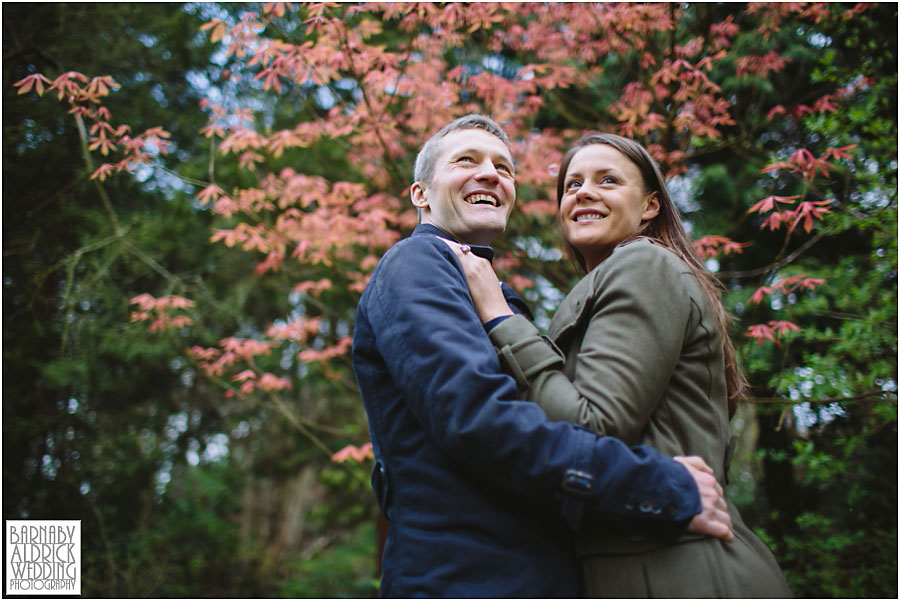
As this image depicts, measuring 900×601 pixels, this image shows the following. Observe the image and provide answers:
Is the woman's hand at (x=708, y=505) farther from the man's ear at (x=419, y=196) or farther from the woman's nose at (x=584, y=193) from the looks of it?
the man's ear at (x=419, y=196)

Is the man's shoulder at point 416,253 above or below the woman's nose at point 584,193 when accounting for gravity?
below

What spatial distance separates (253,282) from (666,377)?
655 centimetres

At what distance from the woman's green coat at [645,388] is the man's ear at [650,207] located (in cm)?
36

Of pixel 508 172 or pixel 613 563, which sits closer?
pixel 613 563

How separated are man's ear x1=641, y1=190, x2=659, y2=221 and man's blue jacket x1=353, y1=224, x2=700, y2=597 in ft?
2.47

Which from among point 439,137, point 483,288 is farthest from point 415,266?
point 439,137

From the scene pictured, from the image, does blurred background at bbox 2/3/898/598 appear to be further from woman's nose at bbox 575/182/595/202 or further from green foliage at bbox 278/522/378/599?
woman's nose at bbox 575/182/595/202

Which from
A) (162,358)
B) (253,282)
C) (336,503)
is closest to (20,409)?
(162,358)

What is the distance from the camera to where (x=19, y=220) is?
17.9 ft

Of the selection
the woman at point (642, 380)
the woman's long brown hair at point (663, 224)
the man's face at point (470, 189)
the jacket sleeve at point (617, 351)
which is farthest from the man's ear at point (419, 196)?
the jacket sleeve at point (617, 351)

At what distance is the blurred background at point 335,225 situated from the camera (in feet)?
12.6

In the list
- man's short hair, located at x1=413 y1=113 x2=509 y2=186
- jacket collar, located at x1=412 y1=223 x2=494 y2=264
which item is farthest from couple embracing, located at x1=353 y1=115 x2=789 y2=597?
man's short hair, located at x1=413 y1=113 x2=509 y2=186

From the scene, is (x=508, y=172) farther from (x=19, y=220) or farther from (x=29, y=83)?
(x=19, y=220)

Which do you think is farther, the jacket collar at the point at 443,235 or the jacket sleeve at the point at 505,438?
the jacket collar at the point at 443,235
